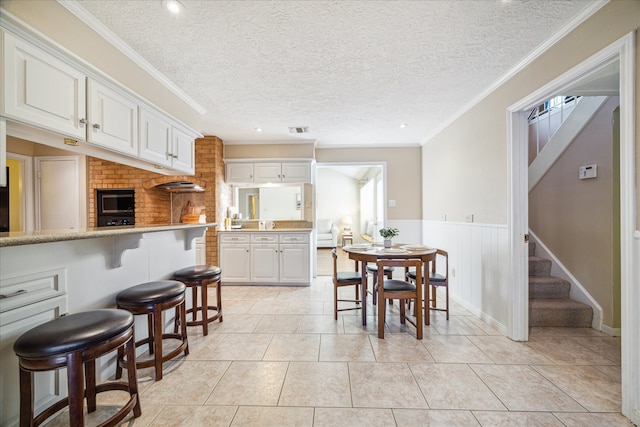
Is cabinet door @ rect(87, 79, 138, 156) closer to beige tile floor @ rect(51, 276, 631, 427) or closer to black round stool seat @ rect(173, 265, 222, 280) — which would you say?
black round stool seat @ rect(173, 265, 222, 280)

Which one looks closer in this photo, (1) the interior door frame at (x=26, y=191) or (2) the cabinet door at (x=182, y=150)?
(2) the cabinet door at (x=182, y=150)

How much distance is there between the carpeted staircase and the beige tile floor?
0.11 metres

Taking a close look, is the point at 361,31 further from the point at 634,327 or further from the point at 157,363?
the point at 157,363

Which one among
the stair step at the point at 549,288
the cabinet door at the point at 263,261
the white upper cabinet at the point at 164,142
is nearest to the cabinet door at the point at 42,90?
the white upper cabinet at the point at 164,142

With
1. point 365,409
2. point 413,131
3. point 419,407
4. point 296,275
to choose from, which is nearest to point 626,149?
point 419,407

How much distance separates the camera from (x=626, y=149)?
→ 1491 mm

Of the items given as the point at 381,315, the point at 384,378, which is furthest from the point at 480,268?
the point at 384,378

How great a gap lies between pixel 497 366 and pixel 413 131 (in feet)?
10.8

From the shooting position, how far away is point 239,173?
463 centimetres

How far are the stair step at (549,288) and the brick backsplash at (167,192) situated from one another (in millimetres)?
4348

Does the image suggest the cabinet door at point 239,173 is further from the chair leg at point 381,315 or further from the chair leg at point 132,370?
the chair leg at point 132,370

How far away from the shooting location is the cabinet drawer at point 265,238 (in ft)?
14.1

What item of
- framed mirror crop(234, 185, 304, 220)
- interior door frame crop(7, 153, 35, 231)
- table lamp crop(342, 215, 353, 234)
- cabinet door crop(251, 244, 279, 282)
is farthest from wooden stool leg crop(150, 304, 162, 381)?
table lamp crop(342, 215, 353, 234)

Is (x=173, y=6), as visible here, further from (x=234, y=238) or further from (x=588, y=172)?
(x=588, y=172)
